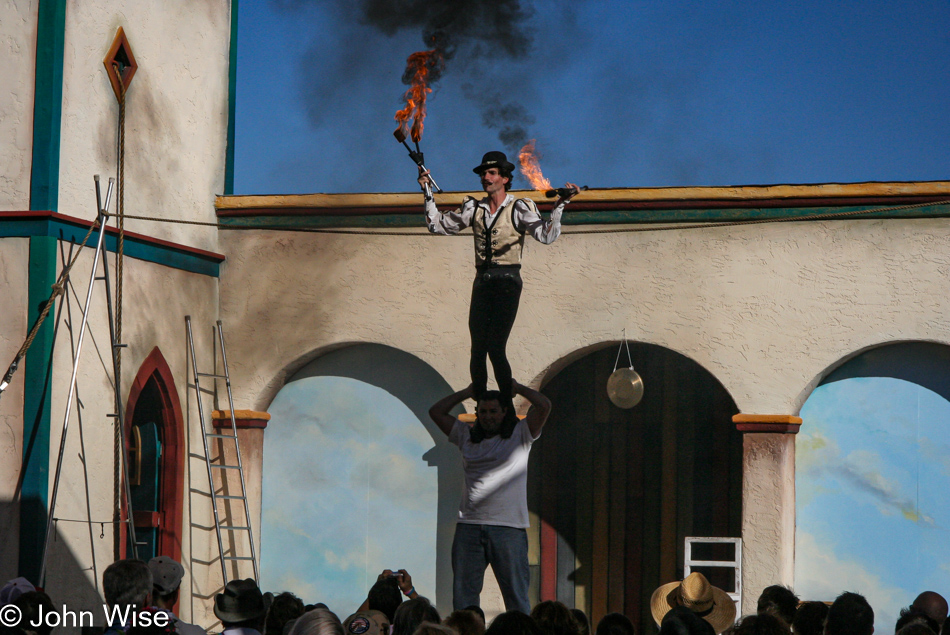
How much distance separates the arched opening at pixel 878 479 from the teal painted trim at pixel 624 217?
3.66 ft

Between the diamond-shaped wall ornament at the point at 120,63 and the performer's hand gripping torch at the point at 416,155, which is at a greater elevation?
the diamond-shaped wall ornament at the point at 120,63

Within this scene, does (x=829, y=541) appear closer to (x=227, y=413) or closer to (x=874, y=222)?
(x=874, y=222)

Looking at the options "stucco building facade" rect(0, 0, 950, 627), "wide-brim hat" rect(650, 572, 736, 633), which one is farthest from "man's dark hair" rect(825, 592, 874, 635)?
"stucco building facade" rect(0, 0, 950, 627)

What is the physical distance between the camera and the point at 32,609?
5062mm

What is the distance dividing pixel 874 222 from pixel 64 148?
21.5ft

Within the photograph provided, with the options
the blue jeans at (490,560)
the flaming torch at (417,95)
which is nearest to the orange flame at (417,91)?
the flaming torch at (417,95)

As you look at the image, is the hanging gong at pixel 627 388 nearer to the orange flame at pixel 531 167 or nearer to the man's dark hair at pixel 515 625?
the orange flame at pixel 531 167

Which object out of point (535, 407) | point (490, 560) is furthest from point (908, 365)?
point (490, 560)

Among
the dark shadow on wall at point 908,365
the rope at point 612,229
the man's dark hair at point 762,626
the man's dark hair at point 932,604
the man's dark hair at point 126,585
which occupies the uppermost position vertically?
the rope at point 612,229

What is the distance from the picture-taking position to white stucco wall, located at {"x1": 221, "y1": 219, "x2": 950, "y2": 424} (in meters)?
10.1

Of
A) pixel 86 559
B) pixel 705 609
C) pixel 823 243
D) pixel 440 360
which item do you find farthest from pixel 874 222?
pixel 86 559

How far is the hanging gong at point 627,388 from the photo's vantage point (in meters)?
10.4

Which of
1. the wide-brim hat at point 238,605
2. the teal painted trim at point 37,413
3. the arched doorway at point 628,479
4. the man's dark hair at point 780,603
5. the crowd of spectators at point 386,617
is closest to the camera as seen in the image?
the crowd of spectators at point 386,617

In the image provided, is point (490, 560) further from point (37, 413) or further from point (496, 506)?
point (37, 413)
